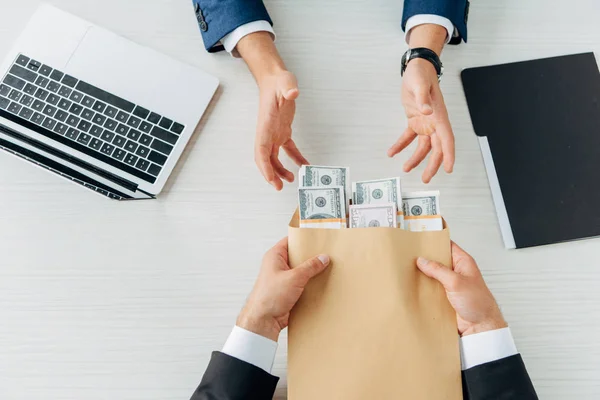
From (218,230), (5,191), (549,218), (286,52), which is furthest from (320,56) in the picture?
(5,191)

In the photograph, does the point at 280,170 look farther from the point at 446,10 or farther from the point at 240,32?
the point at 446,10

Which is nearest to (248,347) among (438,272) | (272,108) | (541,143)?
(438,272)

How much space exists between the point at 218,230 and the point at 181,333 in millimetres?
170

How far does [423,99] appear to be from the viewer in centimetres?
75

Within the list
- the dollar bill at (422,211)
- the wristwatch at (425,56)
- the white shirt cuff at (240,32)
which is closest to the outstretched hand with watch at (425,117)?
the wristwatch at (425,56)

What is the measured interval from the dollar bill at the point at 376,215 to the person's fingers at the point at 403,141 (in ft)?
0.58

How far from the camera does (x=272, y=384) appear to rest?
663mm

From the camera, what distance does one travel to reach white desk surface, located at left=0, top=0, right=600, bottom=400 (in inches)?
28.7

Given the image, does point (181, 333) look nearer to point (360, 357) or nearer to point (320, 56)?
point (360, 357)

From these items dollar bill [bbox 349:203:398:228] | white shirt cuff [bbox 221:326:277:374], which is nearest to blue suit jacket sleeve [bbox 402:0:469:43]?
dollar bill [bbox 349:203:398:228]

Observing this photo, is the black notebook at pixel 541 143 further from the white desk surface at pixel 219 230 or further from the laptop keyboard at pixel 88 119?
the laptop keyboard at pixel 88 119

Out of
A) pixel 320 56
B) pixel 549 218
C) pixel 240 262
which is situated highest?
pixel 320 56

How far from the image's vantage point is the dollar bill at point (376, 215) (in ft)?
2.18

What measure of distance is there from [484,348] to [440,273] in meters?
0.13
